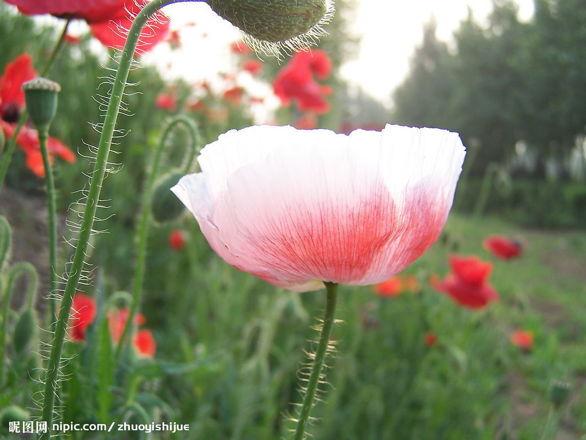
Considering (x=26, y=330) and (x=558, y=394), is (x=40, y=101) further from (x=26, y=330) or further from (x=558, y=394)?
(x=558, y=394)

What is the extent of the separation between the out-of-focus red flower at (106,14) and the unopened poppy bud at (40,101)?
0.23 feet

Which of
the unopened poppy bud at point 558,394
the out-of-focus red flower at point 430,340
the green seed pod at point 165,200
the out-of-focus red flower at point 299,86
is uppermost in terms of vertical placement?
the out-of-focus red flower at point 299,86

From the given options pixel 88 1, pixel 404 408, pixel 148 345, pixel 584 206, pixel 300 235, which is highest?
pixel 584 206

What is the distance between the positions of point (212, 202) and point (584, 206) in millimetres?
13234

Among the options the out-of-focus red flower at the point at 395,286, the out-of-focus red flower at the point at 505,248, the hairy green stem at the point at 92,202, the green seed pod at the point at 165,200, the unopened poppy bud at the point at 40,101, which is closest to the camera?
the hairy green stem at the point at 92,202

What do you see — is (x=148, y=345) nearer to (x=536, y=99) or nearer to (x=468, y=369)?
(x=468, y=369)

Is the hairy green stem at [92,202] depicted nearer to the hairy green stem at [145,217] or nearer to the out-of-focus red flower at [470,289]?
the hairy green stem at [145,217]

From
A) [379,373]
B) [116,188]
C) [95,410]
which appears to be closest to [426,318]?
[379,373]

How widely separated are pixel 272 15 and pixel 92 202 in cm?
18

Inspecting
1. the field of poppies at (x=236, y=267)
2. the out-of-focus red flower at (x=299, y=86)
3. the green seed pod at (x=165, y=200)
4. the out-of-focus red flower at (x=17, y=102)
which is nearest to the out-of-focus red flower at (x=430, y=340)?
the field of poppies at (x=236, y=267)

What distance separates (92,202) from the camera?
404 millimetres

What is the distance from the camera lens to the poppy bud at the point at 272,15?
45 centimetres

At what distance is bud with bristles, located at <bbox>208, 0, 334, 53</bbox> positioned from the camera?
1.47 feet

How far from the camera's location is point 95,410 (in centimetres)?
78
